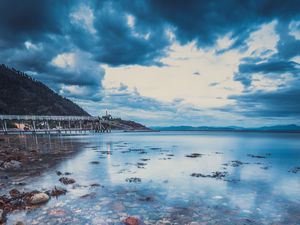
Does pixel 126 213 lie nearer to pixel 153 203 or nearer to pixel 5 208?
pixel 153 203

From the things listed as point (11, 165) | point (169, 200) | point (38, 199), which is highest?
point (11, 165)

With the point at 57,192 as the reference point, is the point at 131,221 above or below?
below

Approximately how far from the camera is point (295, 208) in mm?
13164

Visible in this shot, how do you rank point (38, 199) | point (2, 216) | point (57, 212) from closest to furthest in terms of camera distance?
point (2, 216) → point (57, 212) → point (38, 199)

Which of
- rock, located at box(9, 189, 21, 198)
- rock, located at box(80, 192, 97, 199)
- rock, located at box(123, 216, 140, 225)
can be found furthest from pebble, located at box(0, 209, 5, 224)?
rock, located at box(123, 216, 140, 225)

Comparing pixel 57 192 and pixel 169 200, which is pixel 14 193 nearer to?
pixel 57 192

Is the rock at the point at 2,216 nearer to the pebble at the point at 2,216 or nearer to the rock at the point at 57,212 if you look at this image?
the pebble at the point at 2,216

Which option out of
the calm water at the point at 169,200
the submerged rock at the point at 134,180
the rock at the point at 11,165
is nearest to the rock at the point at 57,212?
the calm water at the point at 169,200

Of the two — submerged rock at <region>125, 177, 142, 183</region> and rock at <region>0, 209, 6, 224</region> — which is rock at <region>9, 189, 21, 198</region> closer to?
rock at <region>0, 209, 6, 224</region>

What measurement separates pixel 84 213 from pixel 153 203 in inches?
151

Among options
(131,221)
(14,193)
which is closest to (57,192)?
(14,193)

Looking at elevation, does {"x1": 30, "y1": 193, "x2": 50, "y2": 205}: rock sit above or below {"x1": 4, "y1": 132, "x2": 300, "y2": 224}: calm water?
above

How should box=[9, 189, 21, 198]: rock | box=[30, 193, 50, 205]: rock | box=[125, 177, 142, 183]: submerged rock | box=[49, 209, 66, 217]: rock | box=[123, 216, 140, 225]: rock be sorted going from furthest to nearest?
box=[125, 177, 142, 183]: submerged rock < box=[9, 189, 21, 198]: rock < box=[30, 193, 50, 205]: rock < box=[49, 209, 66, 217]: rock < box=[123, 216, 140, 225]: rock

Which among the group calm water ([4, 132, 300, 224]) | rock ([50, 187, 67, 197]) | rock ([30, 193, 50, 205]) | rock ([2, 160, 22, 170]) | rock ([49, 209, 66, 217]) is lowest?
calm water ([4, 132, 300, 224])
